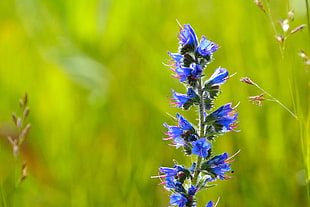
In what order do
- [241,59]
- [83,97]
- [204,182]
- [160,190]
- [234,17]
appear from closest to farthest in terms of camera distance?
[204,182]
[160,190]
[241,59]
[234,17]
[83,97]

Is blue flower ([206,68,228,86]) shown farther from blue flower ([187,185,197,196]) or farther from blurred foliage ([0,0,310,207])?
blurred foliage ([0,0,310,207])

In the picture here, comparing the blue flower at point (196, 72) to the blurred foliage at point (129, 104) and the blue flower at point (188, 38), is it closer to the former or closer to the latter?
the blue flower at point (188, 38)

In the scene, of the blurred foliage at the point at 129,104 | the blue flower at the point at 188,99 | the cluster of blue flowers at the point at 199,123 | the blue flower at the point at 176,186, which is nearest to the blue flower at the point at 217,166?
the cluster of blue flowers at the point at 199,123

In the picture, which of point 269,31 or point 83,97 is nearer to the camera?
point 269,31

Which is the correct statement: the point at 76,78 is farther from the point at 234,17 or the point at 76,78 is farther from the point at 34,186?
the point at 234,17

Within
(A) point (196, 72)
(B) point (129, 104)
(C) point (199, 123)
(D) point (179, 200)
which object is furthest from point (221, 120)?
(B) point (129, 104)

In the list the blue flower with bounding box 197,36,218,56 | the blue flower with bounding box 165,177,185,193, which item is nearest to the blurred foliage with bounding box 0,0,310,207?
the blue flower with bounding box 165,177,185,193

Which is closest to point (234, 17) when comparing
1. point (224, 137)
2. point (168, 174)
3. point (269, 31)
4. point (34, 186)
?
point (269, 31)
